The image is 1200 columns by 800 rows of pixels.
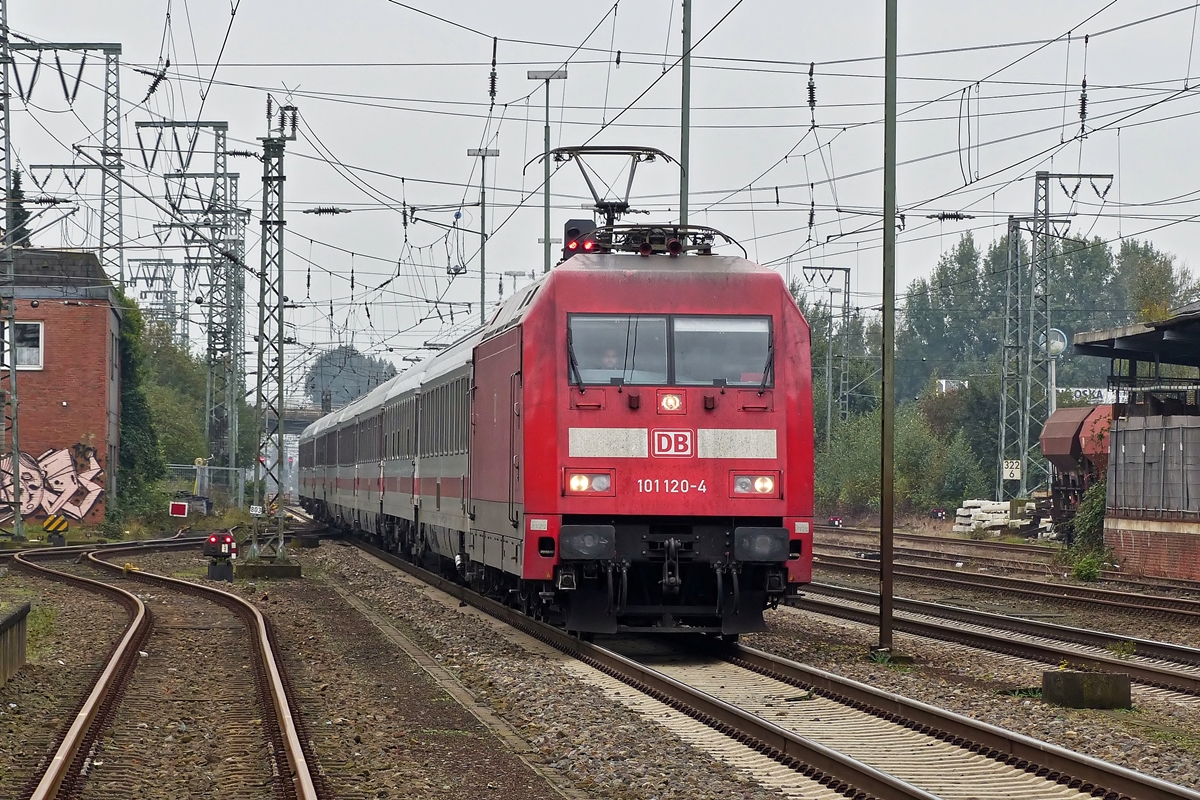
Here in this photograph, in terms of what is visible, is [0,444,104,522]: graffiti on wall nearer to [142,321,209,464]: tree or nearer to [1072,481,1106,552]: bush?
[142,321,209,464]: tree

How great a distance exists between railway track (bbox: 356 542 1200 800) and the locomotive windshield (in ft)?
8.46

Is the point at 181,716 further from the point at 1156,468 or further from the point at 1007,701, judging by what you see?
the point at 1156,468

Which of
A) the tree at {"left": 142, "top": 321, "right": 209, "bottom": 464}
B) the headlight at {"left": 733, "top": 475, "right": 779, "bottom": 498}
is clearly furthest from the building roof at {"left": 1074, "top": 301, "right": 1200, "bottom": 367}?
the tree at {"left": 142, "top": 321, "right": 209, "bottom": 464}

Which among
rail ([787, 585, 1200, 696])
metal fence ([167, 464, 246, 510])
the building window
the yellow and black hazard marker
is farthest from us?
metal fence ([167, 464, 246, 510])

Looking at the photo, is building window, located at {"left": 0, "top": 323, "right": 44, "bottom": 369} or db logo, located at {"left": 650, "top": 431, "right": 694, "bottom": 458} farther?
building window, located at {"left": 0, "top": 323, "right": 44, "bottom": 369}

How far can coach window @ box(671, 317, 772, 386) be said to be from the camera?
14.5 metres

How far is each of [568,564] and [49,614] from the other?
8965 millimetres

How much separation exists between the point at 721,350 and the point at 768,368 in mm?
469

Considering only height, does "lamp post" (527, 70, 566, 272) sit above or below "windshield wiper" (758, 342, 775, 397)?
above

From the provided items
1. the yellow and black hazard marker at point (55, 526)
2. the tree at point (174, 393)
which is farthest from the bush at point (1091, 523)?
the tree at point (174, 393)

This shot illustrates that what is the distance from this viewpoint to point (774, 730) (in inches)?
386

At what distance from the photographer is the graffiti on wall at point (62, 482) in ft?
149

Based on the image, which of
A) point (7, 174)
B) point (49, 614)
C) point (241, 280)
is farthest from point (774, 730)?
point (241, 280)

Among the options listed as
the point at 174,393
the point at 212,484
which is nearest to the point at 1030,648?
the point at 212,484
